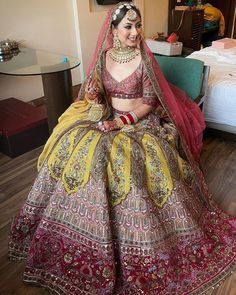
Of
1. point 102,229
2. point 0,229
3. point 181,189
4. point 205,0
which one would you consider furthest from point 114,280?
point 205,0

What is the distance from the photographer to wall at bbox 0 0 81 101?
9.08 feet

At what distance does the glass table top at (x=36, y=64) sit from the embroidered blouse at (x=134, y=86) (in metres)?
0.74

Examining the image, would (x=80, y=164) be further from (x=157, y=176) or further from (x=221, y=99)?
(x=221, y=99)

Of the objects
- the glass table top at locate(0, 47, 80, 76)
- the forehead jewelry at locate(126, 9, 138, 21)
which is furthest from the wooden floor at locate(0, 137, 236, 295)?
the forehead jewelry at locate(126, 9, 138, 21)

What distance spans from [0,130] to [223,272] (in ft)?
5.75

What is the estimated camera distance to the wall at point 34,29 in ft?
9.08

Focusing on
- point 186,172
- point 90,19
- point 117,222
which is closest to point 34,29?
point 90,19

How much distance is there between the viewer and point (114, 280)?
1161 millimetres

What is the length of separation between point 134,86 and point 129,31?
0.24 meters

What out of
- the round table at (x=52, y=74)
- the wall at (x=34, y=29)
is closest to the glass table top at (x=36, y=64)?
the round table at (x=52, y=74)

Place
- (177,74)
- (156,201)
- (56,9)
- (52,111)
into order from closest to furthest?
(156,201) < (177,74) < (52,111) < (56,9)

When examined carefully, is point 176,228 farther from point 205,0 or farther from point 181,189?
point 205,0

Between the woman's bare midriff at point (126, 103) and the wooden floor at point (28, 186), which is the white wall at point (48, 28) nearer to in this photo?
the wooden floor at point (28, 186)

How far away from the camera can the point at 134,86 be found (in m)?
1.36
